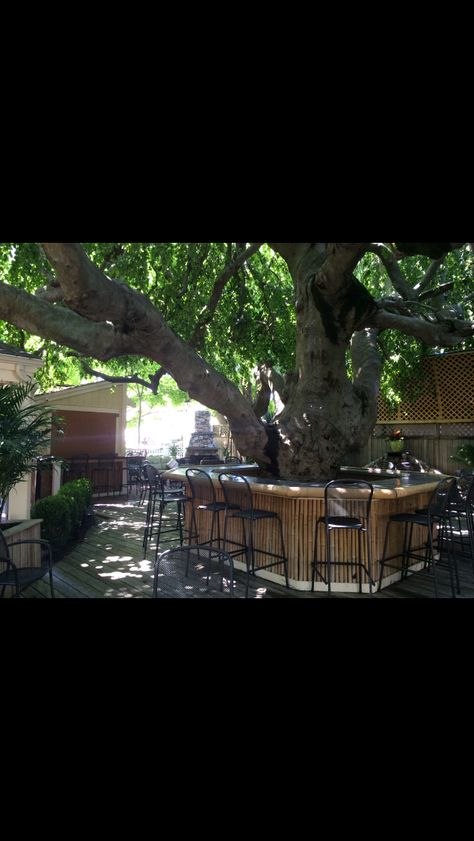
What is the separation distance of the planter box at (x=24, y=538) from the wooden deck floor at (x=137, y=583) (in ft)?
0.90

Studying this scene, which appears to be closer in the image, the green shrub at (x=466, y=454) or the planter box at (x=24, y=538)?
the planter box at (x=24, y=538)

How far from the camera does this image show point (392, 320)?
19.0ft

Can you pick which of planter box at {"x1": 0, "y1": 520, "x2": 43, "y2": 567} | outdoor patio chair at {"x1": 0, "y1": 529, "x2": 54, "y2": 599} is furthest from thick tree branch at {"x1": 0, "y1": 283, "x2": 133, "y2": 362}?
planter box at {"x1": 0, "y1": 520, "x2": 43, "y2": 567}

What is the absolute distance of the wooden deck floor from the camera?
4.19 metres

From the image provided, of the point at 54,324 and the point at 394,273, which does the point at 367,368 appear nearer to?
the point at 394,273

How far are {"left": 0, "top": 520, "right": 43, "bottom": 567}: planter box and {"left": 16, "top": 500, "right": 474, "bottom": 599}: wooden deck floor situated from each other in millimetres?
275

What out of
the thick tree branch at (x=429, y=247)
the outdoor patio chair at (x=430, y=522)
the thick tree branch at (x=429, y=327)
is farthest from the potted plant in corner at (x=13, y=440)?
the thick tree branch at (x=429, y=327)

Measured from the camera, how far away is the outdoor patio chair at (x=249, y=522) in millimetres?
4438

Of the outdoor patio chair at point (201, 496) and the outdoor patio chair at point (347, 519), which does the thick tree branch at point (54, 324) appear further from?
the outdoor patio chair at point (347, 519)

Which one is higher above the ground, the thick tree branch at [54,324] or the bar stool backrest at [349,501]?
Result: the thick tree branch at [54,324]
